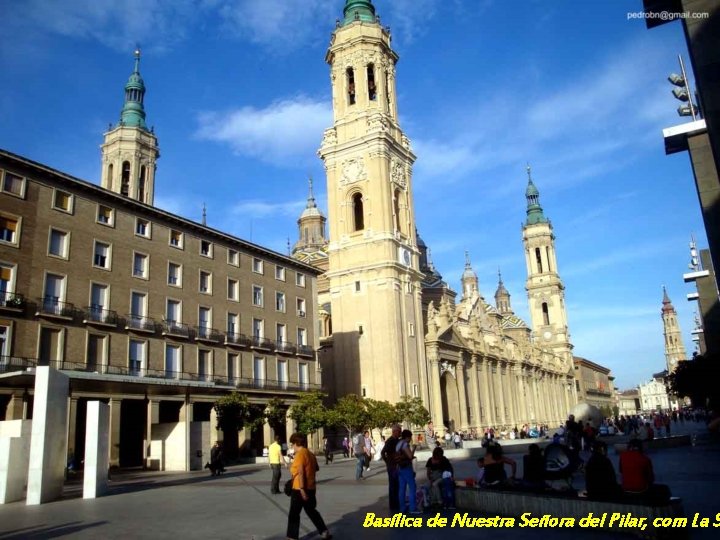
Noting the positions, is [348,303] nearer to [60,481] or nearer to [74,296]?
[74,296]

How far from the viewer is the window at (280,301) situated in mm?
47344

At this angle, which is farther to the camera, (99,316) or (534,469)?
(99,316)

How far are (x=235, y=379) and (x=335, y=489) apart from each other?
24.8 m

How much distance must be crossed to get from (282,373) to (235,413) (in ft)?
32.1

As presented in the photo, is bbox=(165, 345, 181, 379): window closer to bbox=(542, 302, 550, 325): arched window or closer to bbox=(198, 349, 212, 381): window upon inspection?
bbox=(198, 349, 212, 381): window

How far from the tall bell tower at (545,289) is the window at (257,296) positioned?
276 feet

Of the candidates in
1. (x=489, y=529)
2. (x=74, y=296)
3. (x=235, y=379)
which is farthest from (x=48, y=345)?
(x=489, y=529)

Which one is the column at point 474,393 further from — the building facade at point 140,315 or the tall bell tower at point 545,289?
the tall bell tower at point 545,289

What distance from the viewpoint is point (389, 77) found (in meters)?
66.8

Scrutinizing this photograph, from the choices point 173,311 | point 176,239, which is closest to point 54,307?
point 173,311

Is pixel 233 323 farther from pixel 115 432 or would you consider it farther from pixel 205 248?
pixel 115 432

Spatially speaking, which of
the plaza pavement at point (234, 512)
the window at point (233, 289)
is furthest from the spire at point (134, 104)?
the plaza pavement at point (234, 512)

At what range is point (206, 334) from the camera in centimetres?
4031

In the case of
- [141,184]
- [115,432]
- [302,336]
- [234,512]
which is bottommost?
[234,512]
